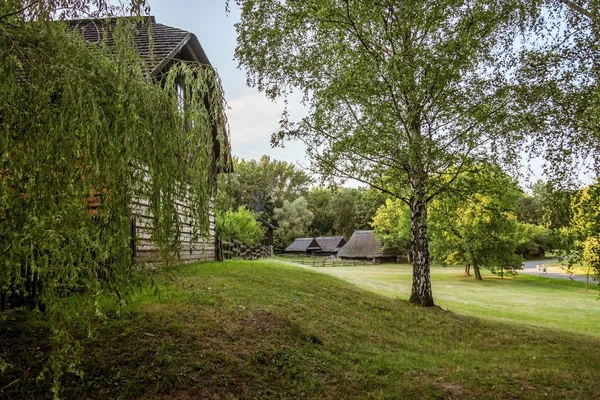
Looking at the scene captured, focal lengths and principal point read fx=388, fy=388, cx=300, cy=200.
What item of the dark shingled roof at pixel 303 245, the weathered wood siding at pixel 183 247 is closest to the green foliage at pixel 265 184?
the dark shingled roof at pixel 303 245

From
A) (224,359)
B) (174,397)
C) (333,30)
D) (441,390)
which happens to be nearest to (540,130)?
(333,30)

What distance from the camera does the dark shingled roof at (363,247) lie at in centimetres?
4572

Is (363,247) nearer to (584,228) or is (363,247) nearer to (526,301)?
(526,301)

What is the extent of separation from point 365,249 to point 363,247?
1.37 feet

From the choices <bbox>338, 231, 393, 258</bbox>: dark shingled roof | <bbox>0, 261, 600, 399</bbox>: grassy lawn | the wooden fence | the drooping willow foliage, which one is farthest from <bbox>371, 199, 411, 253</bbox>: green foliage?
the drooping willow foliage

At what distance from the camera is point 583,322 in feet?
43.7

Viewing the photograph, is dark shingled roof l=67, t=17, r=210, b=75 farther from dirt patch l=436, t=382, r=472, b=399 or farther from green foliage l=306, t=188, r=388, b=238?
green foliage l=306, t=188, r=388, b=238

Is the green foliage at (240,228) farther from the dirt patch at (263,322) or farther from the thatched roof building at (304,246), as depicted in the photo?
the thatched roof building at (304,246)

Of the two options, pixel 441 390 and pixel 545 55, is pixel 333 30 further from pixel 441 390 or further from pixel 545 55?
pixel 441 390

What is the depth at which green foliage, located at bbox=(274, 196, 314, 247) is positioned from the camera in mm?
56594

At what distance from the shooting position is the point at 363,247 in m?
47.0

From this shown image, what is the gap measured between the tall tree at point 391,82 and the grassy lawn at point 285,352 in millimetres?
3483

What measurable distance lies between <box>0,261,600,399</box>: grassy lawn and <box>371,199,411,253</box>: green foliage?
72.5 ft

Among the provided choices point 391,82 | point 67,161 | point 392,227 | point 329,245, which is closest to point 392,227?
point 392,227
